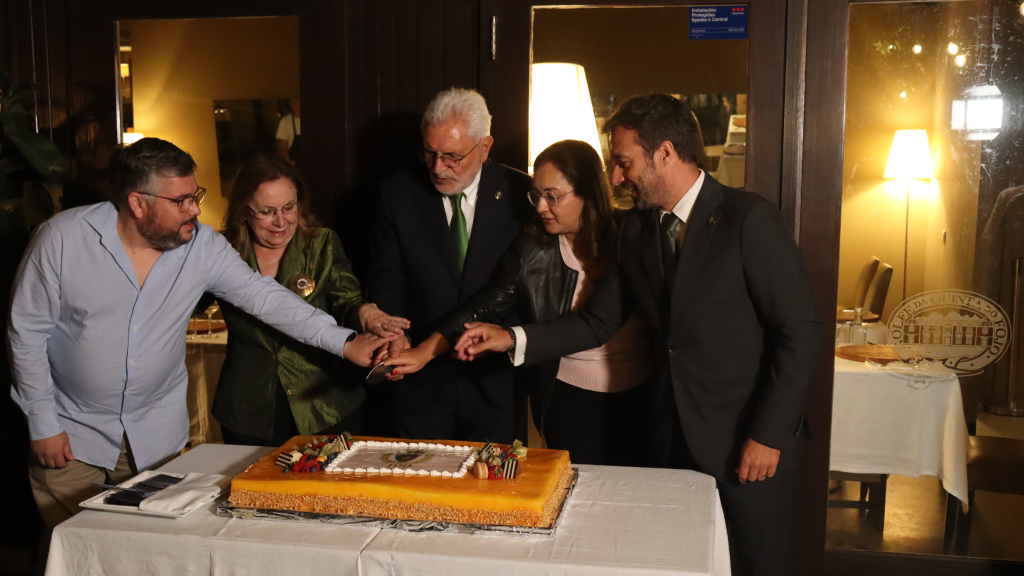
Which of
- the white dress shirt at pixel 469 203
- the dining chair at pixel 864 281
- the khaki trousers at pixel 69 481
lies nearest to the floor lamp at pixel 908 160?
the dining chair at pixel 864 281

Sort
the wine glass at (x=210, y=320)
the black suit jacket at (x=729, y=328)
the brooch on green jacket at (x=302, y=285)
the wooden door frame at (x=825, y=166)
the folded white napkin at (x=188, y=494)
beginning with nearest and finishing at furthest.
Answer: the folded white napkin at (x=188, y=494) < the black suit jacket at (x=729, y=328) < the brooch on green jacket at (x=302, y=285) < the wooden door frame at (x=825, y=166) < the wine glass at (x=210, y=320)

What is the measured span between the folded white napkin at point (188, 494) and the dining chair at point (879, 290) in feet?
7.54

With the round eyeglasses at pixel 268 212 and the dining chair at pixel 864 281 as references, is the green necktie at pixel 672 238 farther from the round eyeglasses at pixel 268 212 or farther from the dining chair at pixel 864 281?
the round eyeglasses at pixel 268 212

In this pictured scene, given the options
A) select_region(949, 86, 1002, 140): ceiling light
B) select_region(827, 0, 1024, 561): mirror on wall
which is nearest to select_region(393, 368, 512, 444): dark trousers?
select_region(827, 0, 1024, 561): mirror on wall

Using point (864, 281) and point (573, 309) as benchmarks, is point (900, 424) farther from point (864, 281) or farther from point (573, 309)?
point (573, 309)

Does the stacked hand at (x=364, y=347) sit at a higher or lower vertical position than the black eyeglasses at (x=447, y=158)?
lower

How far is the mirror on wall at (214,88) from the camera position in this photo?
3.35m

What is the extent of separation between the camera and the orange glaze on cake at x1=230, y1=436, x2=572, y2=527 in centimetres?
176

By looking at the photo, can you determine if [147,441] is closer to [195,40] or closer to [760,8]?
[195,40]

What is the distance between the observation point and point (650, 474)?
213 centimetres

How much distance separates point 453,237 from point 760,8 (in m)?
1.40

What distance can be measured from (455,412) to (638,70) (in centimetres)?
144

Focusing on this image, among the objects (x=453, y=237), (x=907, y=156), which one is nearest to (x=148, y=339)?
(x=453, y=237)

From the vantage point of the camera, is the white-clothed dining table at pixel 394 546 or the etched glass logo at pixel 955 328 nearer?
the white-clothed dining table at pixel 394 546
